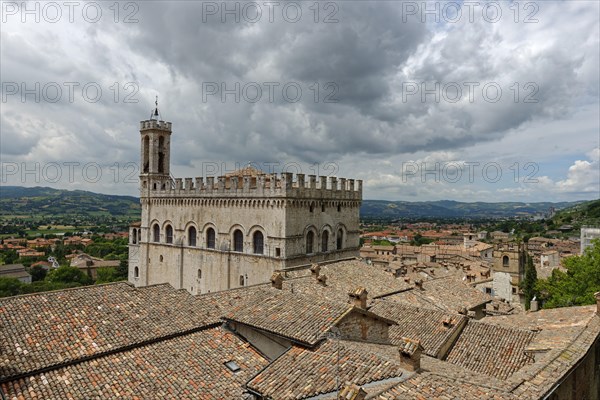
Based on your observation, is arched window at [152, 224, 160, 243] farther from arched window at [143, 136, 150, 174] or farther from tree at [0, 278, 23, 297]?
tree at [0, 278, 23, 297]

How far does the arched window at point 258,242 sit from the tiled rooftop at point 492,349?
48.2 feet

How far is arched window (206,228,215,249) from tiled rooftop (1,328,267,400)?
17859mm

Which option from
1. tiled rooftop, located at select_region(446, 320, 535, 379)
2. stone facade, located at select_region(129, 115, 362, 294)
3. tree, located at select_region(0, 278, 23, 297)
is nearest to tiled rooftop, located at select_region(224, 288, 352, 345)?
tiled rooftop, located at select_region(446, 320, 535, 379)

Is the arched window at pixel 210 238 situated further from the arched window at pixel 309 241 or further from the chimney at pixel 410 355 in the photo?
the chimney at pixel 410 355

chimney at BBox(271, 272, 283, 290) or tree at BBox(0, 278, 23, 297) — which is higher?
chimney at BBox(271, 272, 283, 290)

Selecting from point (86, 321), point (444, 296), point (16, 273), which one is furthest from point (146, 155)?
point (16, 273)

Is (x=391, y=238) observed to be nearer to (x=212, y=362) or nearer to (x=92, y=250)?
(x=92, y=250)

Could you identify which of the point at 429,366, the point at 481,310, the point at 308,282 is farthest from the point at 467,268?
the point at 429,366

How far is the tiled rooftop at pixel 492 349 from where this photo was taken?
13977 mm

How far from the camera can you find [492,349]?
49.7ft

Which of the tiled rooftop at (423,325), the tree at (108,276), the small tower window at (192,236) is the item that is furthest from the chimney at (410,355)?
the tree at (108,276)

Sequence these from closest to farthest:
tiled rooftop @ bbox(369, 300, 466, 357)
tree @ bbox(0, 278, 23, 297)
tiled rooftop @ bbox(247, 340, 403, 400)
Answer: tiled rooftop @ bbox(247, 340, 403, 400), tiled rooftop @ bbox(369, 300, 466, 357), tree @ bbox(0, 278, 23, 297)

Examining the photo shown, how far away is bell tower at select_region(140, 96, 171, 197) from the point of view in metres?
37.6

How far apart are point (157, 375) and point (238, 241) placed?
18318 mm
